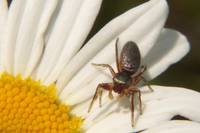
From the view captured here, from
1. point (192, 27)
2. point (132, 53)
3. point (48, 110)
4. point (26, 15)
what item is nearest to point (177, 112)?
point (132, 53)

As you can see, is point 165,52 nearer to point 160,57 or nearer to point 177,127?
point 160,57

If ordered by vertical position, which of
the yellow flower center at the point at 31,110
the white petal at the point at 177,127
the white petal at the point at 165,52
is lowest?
the yellow flower center at the point at 31,110

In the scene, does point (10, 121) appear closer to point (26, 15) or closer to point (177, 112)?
point (26, 15)

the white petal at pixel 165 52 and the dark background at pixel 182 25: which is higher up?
the white petal at pixel 165 52

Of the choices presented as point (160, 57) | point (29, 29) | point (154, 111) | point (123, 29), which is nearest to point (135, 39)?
point (123, 29)

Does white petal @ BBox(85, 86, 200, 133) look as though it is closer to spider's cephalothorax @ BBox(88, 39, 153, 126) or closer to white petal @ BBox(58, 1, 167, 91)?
spider's cephalothorax @ BBox(88, 39, 153, 126)

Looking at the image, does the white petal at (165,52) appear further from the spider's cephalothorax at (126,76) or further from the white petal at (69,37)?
the white petal at (69,37)

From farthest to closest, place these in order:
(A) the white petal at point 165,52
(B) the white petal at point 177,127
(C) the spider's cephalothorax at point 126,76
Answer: (A) the white petal at point 165,52
(C) the spider's cephalothorax at point 126,76
(B) the white petal at point 177,127

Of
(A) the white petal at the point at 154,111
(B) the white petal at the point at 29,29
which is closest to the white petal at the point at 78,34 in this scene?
(B) the white petal at the point at 29,29
